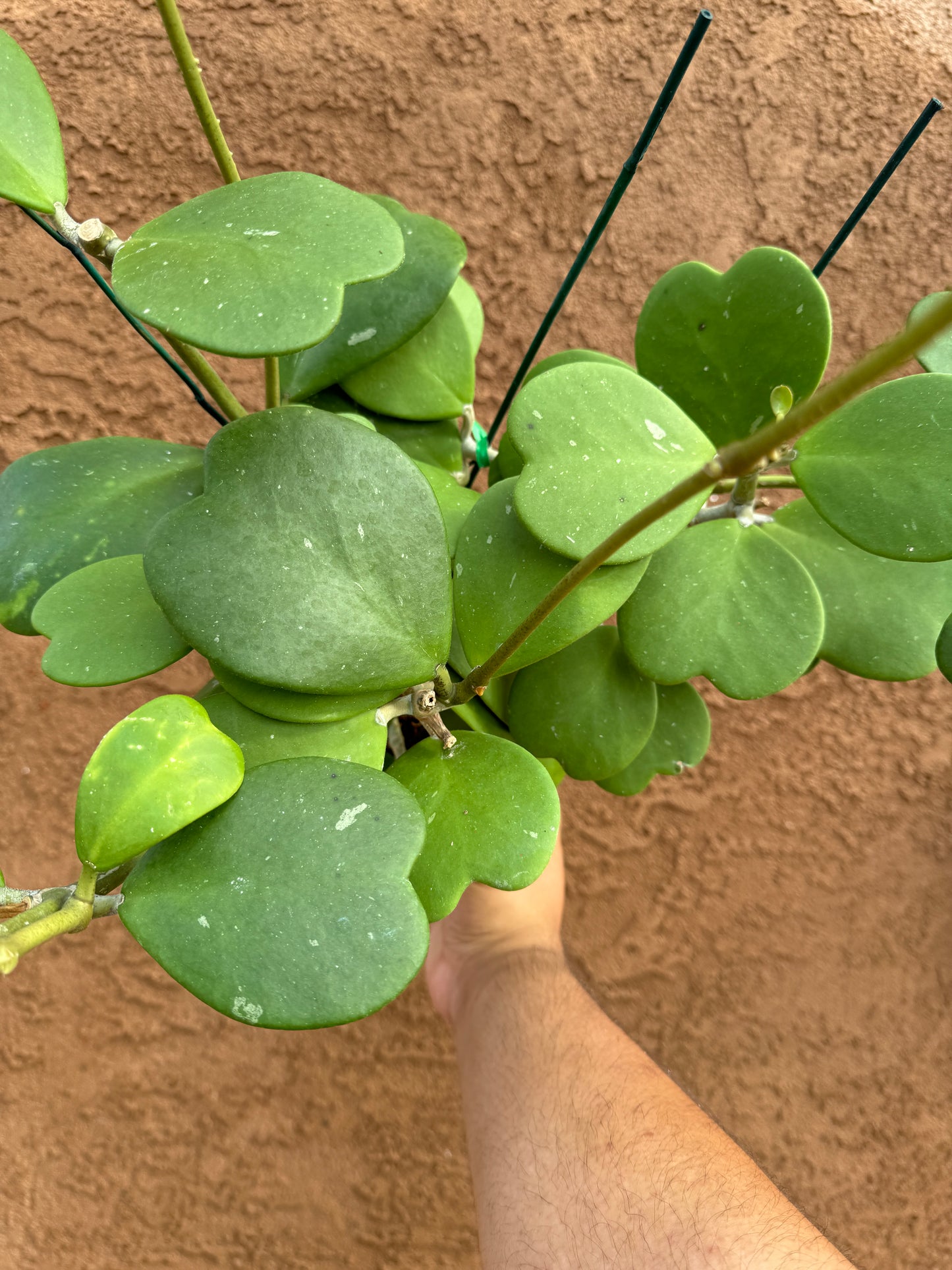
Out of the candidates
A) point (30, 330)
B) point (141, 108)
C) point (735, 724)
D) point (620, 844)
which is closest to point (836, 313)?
point (735, 724)

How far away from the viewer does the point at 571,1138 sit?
77 cm

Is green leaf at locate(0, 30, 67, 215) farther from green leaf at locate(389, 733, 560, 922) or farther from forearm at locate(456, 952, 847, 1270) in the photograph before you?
forearm at locate(456, 952, 847, 1270)

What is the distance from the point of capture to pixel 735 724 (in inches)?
47.9

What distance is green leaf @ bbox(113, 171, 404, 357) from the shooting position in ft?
1.19

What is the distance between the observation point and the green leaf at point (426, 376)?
588 millimetres

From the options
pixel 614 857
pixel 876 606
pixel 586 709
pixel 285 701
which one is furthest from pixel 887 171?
pixel 614 857

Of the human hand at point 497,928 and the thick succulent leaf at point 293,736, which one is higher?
the thick succulent leaf at point 293,736

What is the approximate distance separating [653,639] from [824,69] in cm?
94

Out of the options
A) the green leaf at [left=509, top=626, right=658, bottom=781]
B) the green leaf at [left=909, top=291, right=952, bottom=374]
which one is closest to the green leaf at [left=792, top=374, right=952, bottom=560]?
the green leaf at [left=909, top=291, right=952, bottom=374]

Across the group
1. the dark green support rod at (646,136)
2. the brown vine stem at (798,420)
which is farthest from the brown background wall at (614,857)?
the brown vine stem at (798,420)

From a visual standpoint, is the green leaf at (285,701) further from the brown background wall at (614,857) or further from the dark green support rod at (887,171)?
the brown background wall at (614,857)

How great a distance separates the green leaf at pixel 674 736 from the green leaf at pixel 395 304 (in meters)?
0.30

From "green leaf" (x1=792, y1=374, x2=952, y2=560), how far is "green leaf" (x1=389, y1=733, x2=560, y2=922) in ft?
0.66

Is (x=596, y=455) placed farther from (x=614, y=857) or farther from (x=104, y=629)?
(x=614, y=857)
